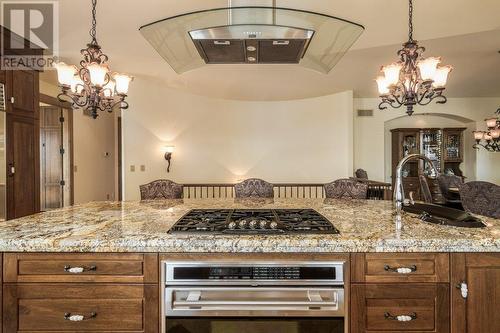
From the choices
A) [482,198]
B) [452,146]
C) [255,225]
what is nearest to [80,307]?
[255,225]

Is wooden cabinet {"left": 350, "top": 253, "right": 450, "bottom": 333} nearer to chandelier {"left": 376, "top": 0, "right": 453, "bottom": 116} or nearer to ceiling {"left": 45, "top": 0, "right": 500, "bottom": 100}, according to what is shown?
chandelier {"left": 376, "top": 0, "right": 453, "bottom": 116}

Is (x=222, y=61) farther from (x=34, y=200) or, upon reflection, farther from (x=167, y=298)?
(x=34, y=200)

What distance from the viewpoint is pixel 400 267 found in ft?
4.30

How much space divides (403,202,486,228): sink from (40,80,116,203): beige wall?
616 cm

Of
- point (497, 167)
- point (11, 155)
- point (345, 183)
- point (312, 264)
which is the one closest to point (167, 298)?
point (312, 264)

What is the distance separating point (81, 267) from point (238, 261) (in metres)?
0.73

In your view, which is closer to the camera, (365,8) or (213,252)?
(213,252)

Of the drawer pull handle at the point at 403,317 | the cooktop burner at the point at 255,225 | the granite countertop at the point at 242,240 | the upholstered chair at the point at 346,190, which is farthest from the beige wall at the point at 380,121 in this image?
the drawer pull handle at the point at 403,317

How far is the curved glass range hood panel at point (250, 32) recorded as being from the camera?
1.65 m

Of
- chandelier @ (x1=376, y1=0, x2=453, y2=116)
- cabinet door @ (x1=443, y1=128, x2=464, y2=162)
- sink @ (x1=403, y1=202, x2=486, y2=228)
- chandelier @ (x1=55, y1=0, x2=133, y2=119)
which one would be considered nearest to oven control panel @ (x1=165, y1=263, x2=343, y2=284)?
sink @ (x1=403, y1=202, x2=486, y2=228)

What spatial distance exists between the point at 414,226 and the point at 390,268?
1.18 feet

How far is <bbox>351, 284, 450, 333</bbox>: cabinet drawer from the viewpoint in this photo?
131cm

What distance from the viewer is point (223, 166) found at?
20.5 ft

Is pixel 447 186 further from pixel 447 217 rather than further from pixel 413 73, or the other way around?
pixel 447 217
